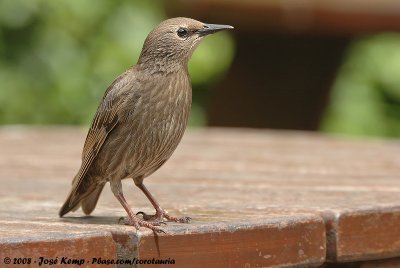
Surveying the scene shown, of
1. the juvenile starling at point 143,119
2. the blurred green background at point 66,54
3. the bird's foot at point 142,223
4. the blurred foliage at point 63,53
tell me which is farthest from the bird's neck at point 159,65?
the blurred foliage at point 63,53

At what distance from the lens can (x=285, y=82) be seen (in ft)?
28.2

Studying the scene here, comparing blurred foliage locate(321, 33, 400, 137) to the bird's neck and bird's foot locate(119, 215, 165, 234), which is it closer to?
the bird's neck

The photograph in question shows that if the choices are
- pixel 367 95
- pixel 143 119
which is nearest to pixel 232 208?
pixel 143 119

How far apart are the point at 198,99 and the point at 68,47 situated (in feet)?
4.75

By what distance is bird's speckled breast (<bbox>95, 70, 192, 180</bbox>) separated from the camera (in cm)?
374

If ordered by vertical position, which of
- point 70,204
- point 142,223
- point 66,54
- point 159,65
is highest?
point 159,65

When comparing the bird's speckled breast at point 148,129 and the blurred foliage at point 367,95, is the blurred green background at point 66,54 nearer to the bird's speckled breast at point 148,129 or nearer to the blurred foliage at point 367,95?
the blurred foliage at point 367,95

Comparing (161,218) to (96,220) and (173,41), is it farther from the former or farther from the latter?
(173,41)

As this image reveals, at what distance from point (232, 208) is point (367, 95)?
20.7 feet

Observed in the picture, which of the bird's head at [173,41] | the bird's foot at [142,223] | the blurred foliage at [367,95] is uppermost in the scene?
the bird's head at [173,41]

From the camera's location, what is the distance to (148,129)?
12.3 feet

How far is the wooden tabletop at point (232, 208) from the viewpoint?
304cm

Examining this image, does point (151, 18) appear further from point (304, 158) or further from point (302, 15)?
point (304, 158)

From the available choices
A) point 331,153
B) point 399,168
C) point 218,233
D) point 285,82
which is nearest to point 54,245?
point 218,233
